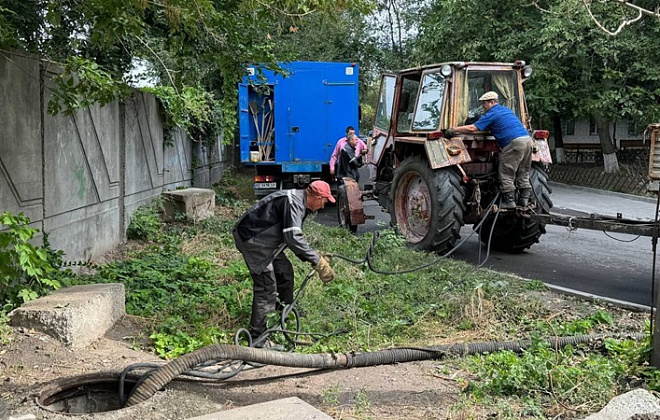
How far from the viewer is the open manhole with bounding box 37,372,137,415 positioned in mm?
3951

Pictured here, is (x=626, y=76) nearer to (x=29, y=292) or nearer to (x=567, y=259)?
(x=567, y=259)

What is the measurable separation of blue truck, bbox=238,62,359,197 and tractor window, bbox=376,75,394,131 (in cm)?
382

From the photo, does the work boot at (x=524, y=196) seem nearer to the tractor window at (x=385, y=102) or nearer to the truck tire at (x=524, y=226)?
the truck tire at (x=524, y=226)

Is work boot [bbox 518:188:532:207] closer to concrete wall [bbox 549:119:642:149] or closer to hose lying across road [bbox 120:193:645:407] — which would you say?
hose lying across road [bbox 120:193:645:407]

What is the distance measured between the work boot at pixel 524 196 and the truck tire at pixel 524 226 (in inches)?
11.4

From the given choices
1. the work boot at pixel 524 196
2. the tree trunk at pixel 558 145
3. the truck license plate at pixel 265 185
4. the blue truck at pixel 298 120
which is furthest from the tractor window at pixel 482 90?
the tree trunk at pixel 558 145

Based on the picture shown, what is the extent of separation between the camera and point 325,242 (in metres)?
8.91

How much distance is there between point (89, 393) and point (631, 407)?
3251 millimetres

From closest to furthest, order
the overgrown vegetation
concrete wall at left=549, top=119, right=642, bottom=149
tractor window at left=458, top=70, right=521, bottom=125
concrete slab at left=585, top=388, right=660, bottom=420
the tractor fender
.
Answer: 1. concrete slab at left=585, top=388, right=660, bottom=420
2. the overgrown vegetation
3. tractor window at left=458, top=70, right=521, bottom=125
4. the tractor fender
5. concrete wall at left=549, top=119, right=642, bottom=149

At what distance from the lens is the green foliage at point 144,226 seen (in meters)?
9.42

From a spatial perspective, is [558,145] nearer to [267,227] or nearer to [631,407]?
[267,227]

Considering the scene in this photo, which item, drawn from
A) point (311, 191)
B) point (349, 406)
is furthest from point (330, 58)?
point (349, 406)

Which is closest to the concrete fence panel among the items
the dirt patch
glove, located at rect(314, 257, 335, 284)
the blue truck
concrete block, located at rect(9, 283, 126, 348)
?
concrete block, located at rect(9, 283, 126, 348)

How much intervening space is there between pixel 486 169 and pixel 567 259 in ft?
5.42
